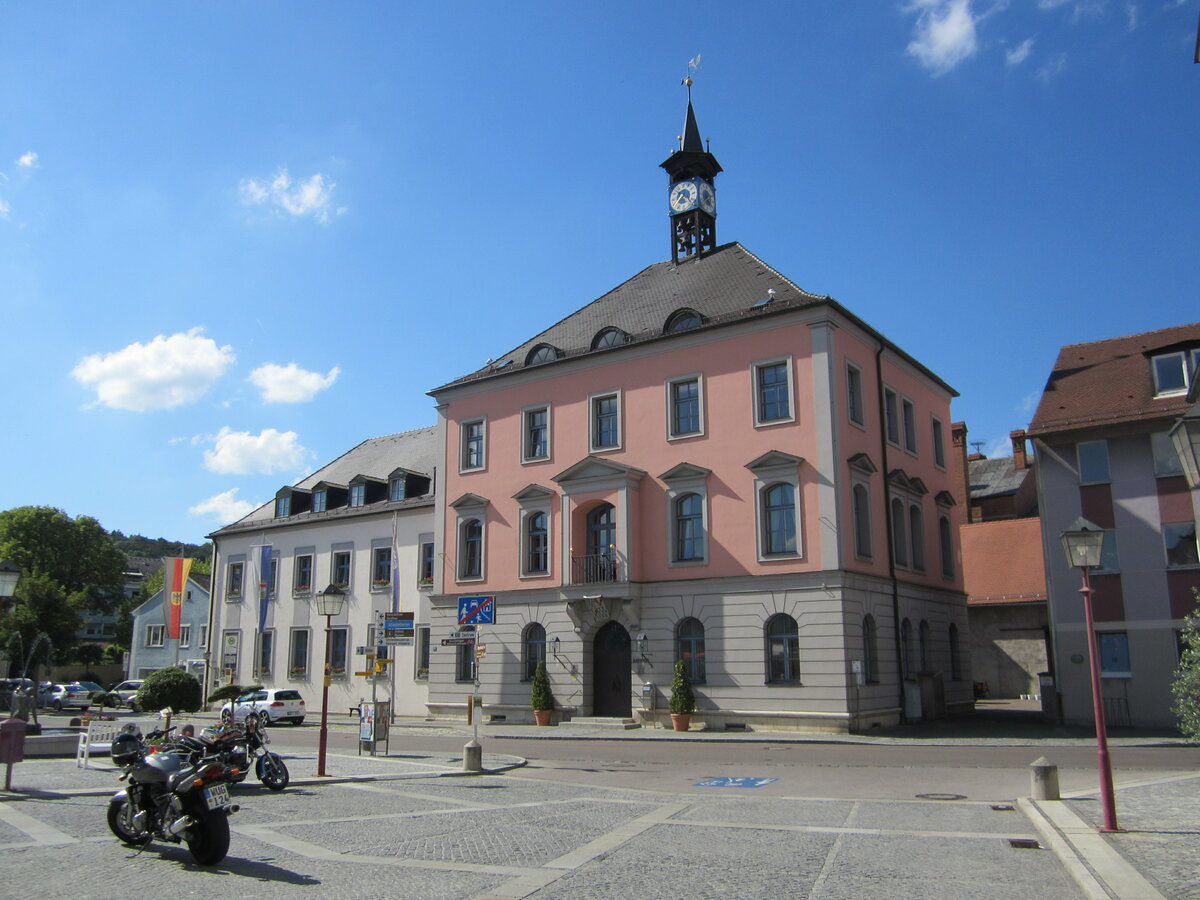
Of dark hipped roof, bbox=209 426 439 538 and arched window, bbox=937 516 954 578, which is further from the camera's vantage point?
dark hipped roof, bbox=209 426 439 538

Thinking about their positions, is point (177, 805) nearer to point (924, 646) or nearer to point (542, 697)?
point (542, 697)

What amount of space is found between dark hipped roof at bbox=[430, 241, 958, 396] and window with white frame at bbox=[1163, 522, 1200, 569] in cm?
1034

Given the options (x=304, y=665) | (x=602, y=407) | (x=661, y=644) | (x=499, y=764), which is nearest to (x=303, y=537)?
(x=304, y=665)

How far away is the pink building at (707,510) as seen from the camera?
1120 inches

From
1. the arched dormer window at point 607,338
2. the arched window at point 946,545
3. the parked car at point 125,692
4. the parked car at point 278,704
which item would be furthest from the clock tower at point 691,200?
the parked car at point 125,692

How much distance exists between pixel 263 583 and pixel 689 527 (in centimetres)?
Answer: 2400

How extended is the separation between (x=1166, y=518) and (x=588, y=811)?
869 inches

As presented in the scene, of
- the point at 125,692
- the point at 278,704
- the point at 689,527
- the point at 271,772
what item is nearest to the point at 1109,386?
the point at 689,527

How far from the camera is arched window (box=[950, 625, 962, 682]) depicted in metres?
35.5

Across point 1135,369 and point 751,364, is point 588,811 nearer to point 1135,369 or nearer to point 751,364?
point 751,364

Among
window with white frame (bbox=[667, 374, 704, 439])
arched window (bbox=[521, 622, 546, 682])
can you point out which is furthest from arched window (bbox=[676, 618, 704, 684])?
window with white frame (bbox=[667, 374, 704, 439])

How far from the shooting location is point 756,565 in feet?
95.0

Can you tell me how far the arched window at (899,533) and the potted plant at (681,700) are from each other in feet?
27.0

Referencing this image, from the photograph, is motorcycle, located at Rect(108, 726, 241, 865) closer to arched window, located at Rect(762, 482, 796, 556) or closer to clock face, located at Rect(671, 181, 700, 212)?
arched window, located at Rect(762, 482, 796, 556)
